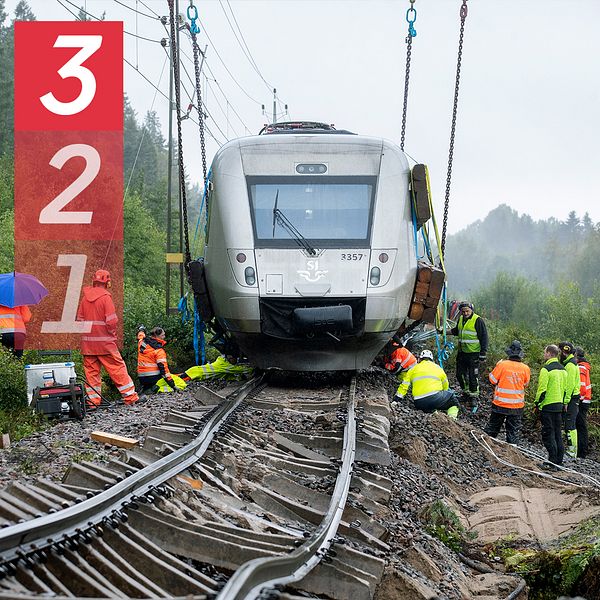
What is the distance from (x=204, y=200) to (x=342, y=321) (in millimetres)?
A: 2615

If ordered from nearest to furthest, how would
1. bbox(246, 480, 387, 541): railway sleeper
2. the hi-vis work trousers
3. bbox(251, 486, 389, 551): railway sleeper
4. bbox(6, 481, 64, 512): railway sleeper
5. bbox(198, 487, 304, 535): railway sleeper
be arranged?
bbox(6, 481, 64, 512): railway sleeper
bbox(198, 487, 304, 535): railway sleeper
bbox(251, 486, 389, 551): railway sleeper
bbox(246, 480, 387, 541): railway sleeper
the hi-vis work trousers

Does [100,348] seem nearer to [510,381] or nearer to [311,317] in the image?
[311,317]

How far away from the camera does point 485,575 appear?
539 centimetres

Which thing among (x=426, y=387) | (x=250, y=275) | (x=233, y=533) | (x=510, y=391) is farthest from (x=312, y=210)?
(x=233, y=533)

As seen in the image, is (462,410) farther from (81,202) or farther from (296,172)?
(81,202)

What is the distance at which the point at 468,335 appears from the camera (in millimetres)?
14172

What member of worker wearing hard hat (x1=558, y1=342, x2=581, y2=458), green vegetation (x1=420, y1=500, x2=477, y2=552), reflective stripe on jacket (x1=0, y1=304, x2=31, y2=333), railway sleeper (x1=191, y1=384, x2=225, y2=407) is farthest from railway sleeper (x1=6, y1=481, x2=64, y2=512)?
worker wearing hard hat (x1=558, y1=342, x2=581, y2=458)

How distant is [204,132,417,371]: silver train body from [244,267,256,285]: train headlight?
0.04 feet

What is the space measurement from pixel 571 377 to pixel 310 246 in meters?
4.46

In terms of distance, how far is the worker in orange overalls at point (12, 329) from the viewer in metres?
11.3

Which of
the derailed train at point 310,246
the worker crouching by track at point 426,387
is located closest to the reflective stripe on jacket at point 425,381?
the worker crouching by track at point 426,387

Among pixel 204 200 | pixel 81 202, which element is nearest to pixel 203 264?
pixel 204 200

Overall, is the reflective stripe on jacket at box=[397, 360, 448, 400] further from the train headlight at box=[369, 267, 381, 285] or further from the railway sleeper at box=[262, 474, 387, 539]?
the railway sleeper at box=[262, 474, 387, 539]

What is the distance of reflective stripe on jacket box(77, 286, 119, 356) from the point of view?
1073 centimetres
